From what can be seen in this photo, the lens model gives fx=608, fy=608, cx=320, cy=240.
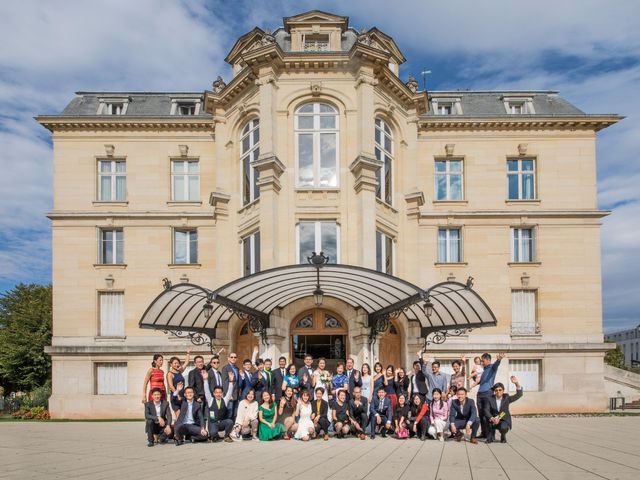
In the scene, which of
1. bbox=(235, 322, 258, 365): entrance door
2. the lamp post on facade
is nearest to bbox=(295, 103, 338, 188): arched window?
the lamp post on facade

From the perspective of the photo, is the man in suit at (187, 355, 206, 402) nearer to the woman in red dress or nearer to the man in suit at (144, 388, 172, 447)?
the man in suit at (144, 388, 172, 447)

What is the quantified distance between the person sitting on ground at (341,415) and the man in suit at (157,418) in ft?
13.0

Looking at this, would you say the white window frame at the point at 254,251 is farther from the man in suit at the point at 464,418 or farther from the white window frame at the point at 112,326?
the man in suit at the point at 464,418

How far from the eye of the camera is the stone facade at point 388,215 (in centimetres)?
2458

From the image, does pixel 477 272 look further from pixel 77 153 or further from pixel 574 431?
pixel 77 153

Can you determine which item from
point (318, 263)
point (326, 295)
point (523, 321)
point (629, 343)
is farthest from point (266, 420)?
point (629, 343)

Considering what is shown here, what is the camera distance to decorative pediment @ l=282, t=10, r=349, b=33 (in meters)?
23.6

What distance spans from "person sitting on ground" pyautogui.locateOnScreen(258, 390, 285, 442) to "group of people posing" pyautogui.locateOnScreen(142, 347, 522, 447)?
2 cm

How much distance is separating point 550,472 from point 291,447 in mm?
5453

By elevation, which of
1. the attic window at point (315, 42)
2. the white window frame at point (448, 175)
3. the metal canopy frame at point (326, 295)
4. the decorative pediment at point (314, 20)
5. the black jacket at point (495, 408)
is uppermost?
the decorative pediment at point (314, 20)

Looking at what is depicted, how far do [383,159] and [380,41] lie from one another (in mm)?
5044

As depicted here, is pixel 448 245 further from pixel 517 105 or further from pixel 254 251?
pixel 254 251

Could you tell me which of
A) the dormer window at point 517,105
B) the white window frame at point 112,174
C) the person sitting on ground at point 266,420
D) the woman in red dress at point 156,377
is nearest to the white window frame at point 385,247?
the person sitting on ground at point 266,420

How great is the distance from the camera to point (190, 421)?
1382 cm
